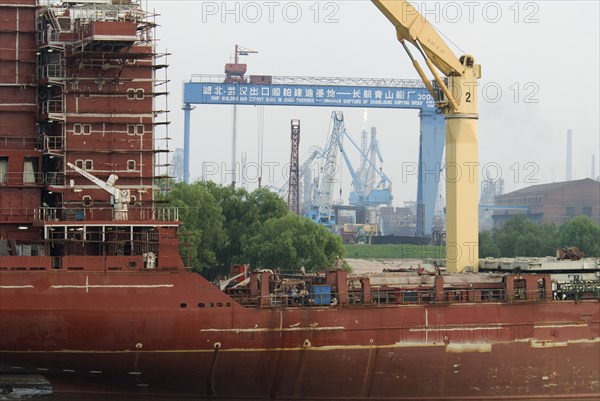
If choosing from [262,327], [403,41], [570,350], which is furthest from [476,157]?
[262,327]

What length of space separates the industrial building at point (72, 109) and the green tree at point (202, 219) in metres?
30.4

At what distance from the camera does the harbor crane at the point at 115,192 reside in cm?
4459

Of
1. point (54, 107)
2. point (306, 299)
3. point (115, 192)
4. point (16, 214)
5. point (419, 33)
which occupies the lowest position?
point (306, 299)

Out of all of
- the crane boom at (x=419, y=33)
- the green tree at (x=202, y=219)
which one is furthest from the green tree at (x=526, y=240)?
the crane boom at (x=419, y=33)

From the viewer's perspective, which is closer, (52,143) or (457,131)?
(52,143)

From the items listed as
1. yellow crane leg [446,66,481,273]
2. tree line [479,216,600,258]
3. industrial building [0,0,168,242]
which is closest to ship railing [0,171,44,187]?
industrial building [0,0,168,242]

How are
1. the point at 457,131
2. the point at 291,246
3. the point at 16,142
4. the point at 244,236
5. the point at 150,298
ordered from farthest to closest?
the point at 244,236 → the point at 291,246 → the point at 457,131 → the point at 16,142 → the point at 150,298

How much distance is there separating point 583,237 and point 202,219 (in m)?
40.7

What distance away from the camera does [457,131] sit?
49562 mm

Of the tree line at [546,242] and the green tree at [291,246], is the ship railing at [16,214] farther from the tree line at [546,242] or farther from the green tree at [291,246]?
the tree line at [546,242]

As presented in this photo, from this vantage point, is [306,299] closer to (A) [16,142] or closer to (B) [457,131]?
(B) [457,131]

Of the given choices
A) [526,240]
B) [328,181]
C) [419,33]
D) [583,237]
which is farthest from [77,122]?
[328,181]

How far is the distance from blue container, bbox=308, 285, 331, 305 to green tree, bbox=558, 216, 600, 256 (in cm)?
6523

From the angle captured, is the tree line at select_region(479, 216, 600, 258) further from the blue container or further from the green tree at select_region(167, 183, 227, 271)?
the blue container
